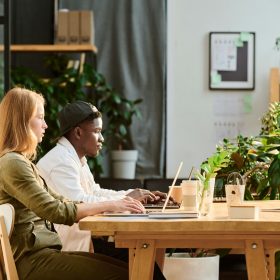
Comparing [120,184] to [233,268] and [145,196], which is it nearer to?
[233,268]

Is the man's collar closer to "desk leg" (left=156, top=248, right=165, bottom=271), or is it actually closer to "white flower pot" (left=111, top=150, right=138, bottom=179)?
"desk leg" (left=156, top=248, right=165, bottom=271)

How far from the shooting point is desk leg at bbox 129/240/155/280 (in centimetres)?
279

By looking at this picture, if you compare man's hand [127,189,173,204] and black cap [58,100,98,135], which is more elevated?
black cap [58,100,98,135]

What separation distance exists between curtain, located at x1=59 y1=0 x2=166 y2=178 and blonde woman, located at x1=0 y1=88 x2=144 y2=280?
4.67m

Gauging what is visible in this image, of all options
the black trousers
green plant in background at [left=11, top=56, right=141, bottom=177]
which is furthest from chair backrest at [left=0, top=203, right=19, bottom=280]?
green plant in background at [left=11, top=56, right=141, bottom=177]

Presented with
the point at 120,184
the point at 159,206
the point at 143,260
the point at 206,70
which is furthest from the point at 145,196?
the point at 206,70

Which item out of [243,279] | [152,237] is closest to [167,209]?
[152,237]

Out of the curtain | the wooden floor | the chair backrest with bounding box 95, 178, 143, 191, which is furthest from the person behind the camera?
the curtain

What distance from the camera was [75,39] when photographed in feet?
24.4

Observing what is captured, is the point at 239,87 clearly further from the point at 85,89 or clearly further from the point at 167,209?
the point at 167,209

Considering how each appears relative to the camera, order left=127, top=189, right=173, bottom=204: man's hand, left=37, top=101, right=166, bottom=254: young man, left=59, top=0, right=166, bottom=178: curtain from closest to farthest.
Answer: left=127, top=189, right=173, bottom=204: man's hand, left=37, top=101, right=166, bottom=254: young man, left=59, top=0, right=166, bottom=178: curtain

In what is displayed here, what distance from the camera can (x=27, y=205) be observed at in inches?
121

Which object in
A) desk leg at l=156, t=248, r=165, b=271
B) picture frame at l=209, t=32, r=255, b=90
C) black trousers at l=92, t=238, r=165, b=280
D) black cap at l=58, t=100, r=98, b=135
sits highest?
picture frame at l=209, t=32, r=255, b=90

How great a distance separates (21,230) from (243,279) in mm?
2487
